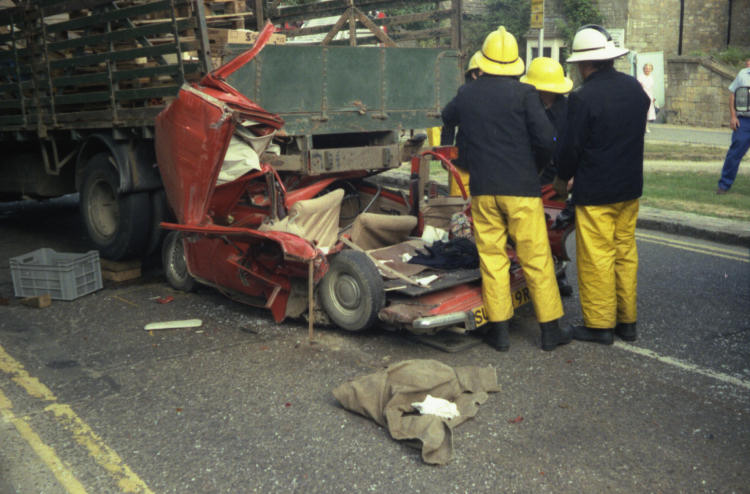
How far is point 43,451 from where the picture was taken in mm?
3605

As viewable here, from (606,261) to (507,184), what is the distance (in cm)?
83

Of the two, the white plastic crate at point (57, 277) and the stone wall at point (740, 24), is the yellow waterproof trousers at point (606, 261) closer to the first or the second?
the white plastic crate at point (57, 277)

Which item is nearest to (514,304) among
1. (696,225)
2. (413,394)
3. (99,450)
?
(413,394)

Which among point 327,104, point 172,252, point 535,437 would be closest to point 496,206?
point 535,437

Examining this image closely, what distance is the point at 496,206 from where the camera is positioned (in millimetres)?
4836

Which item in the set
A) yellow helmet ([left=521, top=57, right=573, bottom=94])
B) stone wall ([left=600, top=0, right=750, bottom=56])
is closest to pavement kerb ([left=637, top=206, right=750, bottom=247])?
yellow helmet ([left=521, top=57, right=573, bottom=94])

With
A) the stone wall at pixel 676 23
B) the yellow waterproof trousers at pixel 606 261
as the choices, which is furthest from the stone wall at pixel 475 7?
the yellow waterproof trousers at pixel 606 261

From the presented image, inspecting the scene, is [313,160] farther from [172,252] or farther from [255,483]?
[255,483]

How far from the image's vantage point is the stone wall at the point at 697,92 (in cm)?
2394

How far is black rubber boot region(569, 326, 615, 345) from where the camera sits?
4.91 metres

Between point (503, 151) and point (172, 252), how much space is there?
3.15 metres

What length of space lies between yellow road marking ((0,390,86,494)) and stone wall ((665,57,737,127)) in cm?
2400

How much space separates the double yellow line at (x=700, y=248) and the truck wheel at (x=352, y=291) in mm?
4292

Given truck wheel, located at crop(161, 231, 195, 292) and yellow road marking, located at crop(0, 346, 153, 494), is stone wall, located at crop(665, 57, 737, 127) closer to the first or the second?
truck wheel, located at crop(161, 231, 195, 292)
